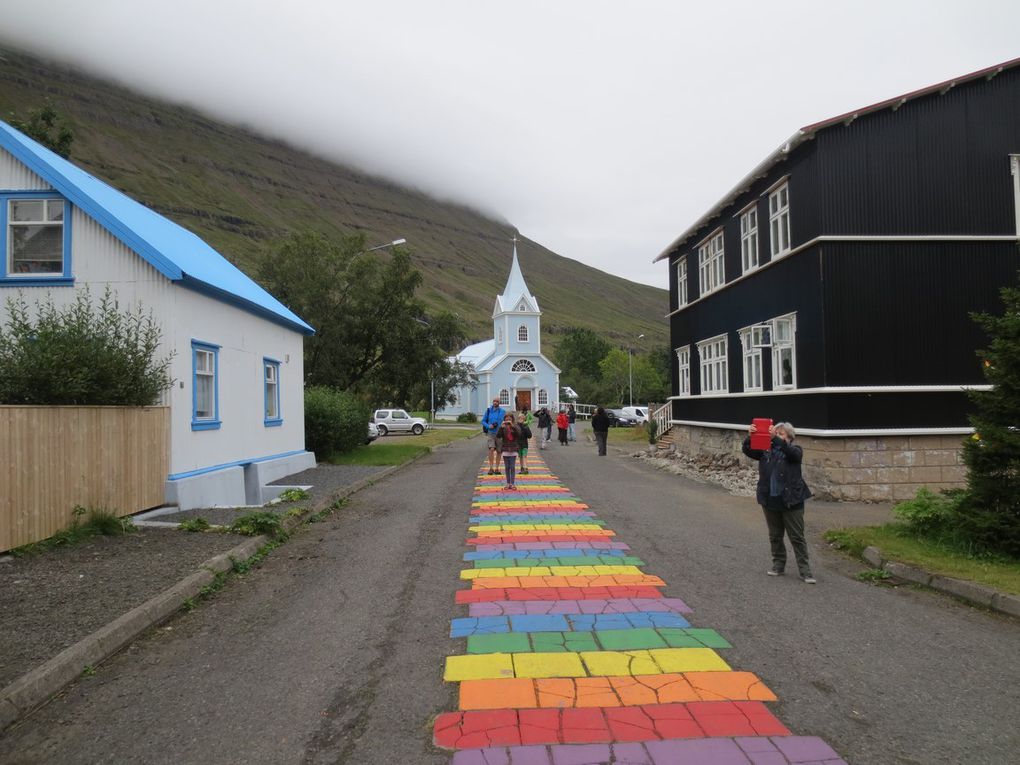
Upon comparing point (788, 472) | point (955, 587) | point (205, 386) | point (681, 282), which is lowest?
point (955, 587)

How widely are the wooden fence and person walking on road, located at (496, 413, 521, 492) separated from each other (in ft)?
22.1

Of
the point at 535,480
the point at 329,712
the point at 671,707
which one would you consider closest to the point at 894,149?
the point at 535,480

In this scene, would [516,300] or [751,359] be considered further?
[516,300]

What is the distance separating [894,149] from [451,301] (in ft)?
584

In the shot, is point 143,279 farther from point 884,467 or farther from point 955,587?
point 884,467

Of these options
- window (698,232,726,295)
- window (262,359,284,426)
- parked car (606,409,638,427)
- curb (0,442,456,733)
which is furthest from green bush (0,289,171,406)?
parked car (606,409,638,427)

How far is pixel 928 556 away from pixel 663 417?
73.6 feet

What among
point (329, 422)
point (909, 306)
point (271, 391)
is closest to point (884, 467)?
point (909, 306)

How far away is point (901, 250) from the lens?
15.3 m

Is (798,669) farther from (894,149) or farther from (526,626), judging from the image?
(894,149)

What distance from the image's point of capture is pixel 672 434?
1094 inches

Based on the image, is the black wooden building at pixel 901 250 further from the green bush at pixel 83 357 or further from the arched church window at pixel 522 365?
the arched church window at pixel 522 365

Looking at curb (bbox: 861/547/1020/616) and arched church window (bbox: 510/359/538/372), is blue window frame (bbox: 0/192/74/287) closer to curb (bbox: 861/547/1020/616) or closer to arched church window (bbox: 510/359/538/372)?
curb (bbox: 861/547/1020/616)

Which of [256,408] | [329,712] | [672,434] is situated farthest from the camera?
[672,434]
